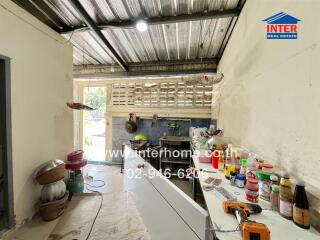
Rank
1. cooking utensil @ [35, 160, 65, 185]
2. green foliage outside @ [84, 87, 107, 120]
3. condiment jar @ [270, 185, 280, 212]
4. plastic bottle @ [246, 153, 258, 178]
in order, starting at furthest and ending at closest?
1. green foliage outside @ [84, 87, 107, 120]
2. cooking utensil @ [35, 160, 65, 185]
3. plastic bottle @ [246, 153, 258, 178]
4. condiment jar @ [270, 185, 280, 212]

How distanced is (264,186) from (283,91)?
639 millimetres

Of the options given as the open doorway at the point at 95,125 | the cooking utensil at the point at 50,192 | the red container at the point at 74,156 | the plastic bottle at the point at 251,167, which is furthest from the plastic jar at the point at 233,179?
the open doorway at the point at 95,125

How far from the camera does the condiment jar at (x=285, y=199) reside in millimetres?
825

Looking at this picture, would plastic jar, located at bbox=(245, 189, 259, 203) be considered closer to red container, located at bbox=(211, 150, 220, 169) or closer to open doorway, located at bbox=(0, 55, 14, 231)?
red container, located at bbox=(211, 150, 220, 169)

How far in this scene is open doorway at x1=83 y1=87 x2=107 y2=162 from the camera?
14.9ft

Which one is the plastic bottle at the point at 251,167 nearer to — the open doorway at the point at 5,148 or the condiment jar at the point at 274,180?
the condiment jar at the point at 274,180

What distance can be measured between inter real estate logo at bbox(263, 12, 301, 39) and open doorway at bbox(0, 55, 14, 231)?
102 inches

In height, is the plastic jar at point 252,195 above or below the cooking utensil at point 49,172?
above

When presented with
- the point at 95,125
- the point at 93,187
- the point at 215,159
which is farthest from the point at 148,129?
the point at 215,159

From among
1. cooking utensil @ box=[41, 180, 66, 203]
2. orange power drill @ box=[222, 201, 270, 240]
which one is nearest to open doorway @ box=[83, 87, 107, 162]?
cooking utensil @ box=[41, 180, 66, 203]

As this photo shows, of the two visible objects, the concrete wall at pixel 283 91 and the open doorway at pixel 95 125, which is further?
the open doorway at pixel 95 125

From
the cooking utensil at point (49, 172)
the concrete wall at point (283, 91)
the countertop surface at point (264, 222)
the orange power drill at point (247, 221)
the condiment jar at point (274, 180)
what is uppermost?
the concrete wall at point (283, 91)

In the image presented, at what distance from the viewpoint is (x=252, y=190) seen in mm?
989

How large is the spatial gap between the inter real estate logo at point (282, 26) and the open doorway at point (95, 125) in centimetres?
399
